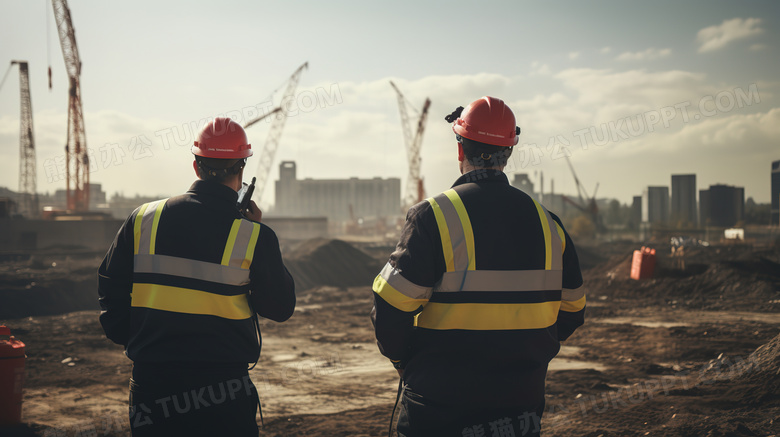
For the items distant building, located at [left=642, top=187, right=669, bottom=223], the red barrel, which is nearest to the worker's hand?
the red barrel

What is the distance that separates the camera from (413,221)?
2.30m

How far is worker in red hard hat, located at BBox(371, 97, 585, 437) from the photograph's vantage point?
224 cm

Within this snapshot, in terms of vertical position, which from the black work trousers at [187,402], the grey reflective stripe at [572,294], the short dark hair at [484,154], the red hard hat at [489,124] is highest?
the red hard hat at [489,124]

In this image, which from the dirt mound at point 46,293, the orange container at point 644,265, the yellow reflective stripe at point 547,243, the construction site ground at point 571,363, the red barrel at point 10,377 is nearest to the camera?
the yellow reflective stripe at point 547,243

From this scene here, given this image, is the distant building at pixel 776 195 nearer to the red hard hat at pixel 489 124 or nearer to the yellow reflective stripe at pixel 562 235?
the yellow reflective stripe at pixel 562 235

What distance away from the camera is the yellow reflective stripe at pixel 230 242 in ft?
8.86

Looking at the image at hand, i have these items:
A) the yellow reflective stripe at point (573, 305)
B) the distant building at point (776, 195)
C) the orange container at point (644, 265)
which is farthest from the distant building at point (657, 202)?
the yellow reflective stripe at point (573, 305)

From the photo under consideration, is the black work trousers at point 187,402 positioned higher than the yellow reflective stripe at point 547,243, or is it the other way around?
the yellow reflective stripe at point 547,243

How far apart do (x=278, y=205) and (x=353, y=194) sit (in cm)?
1675

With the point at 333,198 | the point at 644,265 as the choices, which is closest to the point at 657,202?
the point at 333,198

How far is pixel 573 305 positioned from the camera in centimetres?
262

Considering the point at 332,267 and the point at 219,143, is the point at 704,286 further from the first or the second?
the point at 219,143

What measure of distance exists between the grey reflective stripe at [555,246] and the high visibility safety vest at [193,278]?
1327 mm

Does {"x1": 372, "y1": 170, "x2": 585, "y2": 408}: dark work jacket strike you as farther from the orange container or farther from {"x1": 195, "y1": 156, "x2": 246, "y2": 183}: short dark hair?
the orange container
